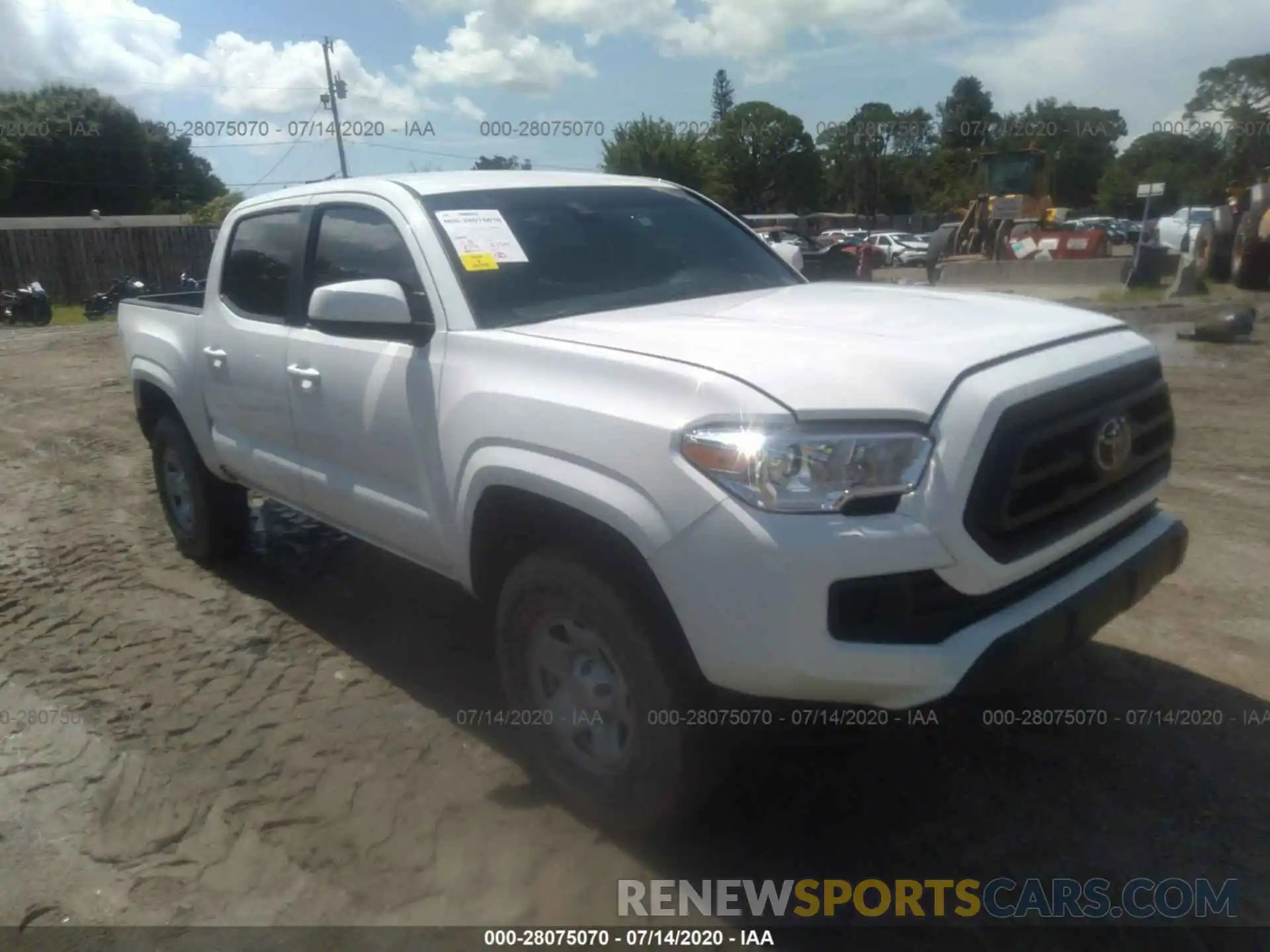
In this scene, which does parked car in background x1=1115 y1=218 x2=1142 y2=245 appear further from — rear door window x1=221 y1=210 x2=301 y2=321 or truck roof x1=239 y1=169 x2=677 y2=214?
rear door window x1=221 y1=210 x2=301 y2=321

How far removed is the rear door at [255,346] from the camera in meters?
4.26

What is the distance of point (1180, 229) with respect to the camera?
1005 inches

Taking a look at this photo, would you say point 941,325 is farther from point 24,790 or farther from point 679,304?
point 24,790

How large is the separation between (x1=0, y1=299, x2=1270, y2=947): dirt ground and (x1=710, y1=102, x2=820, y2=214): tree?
65.4m

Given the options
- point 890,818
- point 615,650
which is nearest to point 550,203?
point 615,650

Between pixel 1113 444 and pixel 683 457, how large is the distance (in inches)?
49.2

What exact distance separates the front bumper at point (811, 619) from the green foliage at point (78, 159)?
53.8 metres

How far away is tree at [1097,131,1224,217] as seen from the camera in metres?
56.3

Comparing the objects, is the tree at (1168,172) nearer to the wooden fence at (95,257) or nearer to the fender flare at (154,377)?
the wooden fence at (95,257)

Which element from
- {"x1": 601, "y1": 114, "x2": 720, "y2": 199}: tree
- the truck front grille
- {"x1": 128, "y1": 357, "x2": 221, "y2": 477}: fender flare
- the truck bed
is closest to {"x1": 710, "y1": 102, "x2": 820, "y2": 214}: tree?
{"x1": 601, "y1": 114, "x2": 720, "y2": 199}: tree

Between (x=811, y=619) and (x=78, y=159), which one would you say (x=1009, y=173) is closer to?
(x=811, y=619)

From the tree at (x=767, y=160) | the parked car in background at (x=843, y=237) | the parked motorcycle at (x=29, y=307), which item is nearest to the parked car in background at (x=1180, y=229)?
the parked car in background at (x=843, y=237)

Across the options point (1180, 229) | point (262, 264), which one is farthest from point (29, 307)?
→ point (1180, 229)

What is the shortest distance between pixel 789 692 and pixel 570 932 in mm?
901
